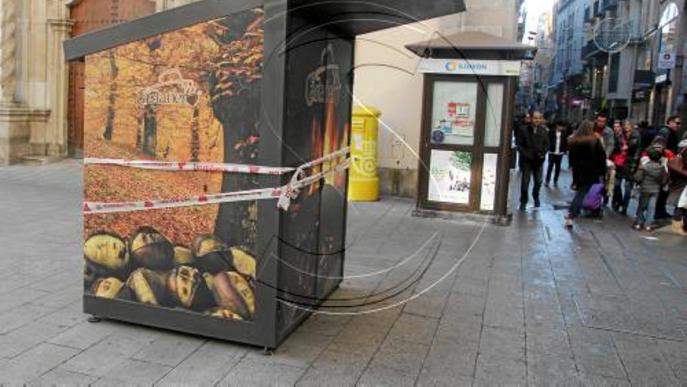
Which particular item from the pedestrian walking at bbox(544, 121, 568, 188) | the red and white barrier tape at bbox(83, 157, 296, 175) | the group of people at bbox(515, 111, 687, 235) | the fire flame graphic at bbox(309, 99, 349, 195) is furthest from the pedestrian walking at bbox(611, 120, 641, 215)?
the red and white barrier tape at bbox(83, 157, 296, 175)

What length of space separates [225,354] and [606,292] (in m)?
3.67

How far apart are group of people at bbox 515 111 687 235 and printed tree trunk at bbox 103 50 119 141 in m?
7.06

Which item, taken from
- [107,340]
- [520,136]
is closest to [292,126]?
[107,340]

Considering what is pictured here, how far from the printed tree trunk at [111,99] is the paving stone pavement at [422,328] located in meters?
1.31

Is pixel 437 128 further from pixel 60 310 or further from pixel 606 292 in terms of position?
pixel 60 310

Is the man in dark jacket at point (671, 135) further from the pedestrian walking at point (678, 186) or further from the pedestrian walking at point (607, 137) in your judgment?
the pedestrian walking at point (678, 186)

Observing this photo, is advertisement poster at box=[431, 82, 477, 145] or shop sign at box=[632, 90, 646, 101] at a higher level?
shop sign at box=[632, 90, 646, 101]

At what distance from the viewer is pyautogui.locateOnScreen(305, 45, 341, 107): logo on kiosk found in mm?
4395

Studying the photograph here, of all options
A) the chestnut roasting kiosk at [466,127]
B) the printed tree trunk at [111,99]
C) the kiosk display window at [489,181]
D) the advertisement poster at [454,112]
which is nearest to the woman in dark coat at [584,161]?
the chestnut roasting kiosk at [466,127]

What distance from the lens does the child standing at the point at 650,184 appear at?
31.8 ft

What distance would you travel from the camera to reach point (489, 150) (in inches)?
384

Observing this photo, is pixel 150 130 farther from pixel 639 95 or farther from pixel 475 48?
pixel 639 95

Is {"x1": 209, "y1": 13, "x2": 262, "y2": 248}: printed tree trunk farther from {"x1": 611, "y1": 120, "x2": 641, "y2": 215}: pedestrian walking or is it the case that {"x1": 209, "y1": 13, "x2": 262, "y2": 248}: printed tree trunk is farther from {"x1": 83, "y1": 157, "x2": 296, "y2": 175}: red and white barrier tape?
{"x1": 611, "y1": 120, "x2": 641, "y2": 215}: pedestrian walking

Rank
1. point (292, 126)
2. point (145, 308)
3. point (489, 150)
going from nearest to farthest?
point (292, 126)
point (145, 308)
point (489, 150)
